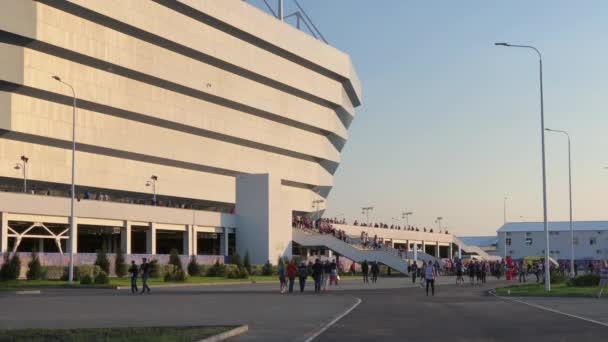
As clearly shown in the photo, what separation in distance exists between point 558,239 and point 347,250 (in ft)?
203

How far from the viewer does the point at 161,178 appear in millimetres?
78812

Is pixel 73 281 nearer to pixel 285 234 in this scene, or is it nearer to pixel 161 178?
pixel 285 234

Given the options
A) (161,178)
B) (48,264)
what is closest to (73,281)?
(48,264)

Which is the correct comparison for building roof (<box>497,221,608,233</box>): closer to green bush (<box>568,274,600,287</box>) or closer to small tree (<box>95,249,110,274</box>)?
small tree (<box>95,249,110,274</box>)

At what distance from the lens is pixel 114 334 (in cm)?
1622

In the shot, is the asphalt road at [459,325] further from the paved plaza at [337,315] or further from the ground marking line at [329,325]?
the ground marking line at [329,325]

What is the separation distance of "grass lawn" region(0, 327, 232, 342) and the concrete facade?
39683 mm

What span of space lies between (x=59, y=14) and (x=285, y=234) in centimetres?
2457

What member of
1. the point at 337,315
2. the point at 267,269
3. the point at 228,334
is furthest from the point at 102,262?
the point at 228,334

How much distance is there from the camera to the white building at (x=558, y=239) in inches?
5000

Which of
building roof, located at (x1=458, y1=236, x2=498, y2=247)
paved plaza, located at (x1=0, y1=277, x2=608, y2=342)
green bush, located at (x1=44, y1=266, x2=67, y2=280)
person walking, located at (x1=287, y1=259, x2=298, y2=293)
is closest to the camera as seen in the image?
paved plaza, located at (x1=0, y1=277, x2=608, y2=342)

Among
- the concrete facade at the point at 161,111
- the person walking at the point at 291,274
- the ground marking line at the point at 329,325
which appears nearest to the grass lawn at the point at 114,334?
the ground marking line at the point at 329,325

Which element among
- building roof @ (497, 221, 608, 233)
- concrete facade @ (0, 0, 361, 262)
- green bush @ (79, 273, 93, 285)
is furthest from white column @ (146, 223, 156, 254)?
building roof @ (497, 221, 608, 233)

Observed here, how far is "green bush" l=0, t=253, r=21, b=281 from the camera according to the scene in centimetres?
4703
